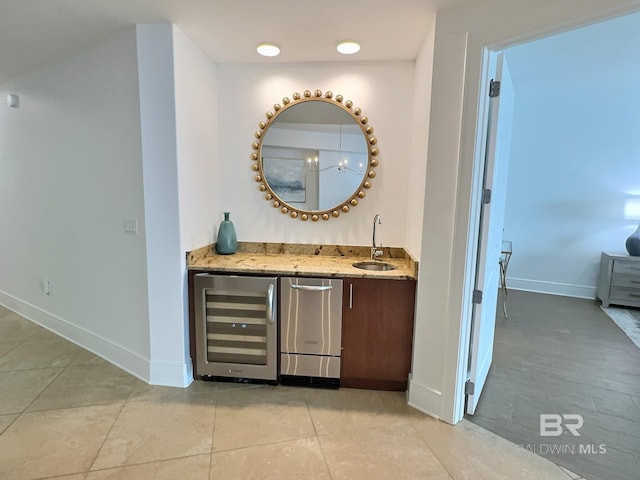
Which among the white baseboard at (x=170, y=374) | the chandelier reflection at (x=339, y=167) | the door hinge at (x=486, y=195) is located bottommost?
the white baseboard at (x=170, y=374)

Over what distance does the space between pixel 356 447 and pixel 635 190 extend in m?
5.22

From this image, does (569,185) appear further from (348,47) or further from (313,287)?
(313,287)

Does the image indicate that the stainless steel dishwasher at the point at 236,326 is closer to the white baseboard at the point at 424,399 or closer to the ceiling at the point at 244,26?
the white baseboard at the point at 424,399

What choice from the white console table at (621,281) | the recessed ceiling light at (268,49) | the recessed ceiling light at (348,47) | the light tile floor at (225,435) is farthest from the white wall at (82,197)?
the white console table at (621,281)

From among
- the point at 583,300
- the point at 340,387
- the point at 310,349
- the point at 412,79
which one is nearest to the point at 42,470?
the point at 310,349

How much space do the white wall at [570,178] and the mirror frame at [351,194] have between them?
3093 mm

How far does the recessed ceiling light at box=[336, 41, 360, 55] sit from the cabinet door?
5.37ft

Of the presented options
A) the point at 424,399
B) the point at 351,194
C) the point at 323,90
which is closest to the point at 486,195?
the point at 351,194

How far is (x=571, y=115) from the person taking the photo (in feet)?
15.6

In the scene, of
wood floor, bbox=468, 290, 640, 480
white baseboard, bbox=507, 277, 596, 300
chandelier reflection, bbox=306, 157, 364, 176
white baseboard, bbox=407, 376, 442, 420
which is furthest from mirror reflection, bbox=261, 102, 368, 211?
white baseboard, bbox=507, 277, 596, 300

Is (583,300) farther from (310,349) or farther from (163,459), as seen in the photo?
(163,459)

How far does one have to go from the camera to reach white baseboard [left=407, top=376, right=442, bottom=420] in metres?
2.13

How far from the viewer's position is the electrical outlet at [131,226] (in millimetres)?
2420

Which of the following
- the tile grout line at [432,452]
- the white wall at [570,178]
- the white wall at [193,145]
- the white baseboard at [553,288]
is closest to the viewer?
the tile grout line at [432,452]
